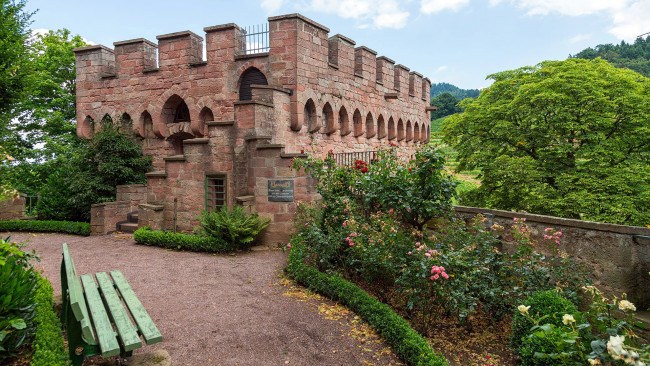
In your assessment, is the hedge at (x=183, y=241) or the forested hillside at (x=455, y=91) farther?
the forested hillside at (x=455, y=91)

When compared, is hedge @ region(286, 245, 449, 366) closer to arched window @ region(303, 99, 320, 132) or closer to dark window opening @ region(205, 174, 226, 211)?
dark window opening @ region(205, 174, 226, 211)

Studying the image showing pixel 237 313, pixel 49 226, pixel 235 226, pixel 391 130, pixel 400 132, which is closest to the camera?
pixel 237 313

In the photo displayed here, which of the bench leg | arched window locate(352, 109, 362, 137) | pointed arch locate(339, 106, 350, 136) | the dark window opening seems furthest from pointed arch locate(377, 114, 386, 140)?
the bench leg

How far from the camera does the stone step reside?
12.8m

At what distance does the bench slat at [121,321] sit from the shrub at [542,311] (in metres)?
4.04

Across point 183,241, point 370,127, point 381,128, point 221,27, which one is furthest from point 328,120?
point 183,241

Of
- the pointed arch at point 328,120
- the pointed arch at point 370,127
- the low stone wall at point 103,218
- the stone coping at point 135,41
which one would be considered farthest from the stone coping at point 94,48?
the pointed arch at point 370,127

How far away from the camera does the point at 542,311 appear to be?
15.6 ft

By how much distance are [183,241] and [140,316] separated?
21.7 feet

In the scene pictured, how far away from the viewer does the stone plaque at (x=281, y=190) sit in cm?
1026

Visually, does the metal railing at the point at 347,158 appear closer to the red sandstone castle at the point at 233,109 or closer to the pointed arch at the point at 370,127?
the red sandstone castle at the point at 233,109

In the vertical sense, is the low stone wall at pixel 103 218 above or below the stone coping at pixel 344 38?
below

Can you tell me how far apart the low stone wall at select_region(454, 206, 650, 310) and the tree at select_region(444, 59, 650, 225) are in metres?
6.21

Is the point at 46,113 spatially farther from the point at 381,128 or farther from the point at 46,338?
the point at 46,338
